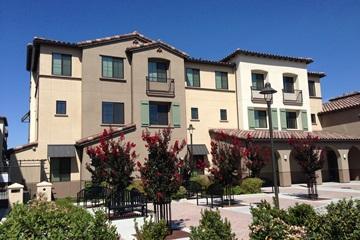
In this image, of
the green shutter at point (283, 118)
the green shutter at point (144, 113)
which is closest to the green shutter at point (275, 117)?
the green shutter at point (283, 118)

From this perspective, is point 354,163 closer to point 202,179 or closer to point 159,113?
point 202,179

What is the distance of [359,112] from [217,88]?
45.9ft

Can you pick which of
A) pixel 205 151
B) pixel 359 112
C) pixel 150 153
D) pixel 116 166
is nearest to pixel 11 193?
pixel 116 166

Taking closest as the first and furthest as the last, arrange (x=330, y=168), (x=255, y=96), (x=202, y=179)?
(x=202, y=179) < (x=255, y=96) < (x=330, y=168)

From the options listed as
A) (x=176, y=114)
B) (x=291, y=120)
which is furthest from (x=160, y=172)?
(x=291, y=120)

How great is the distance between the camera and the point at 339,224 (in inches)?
235

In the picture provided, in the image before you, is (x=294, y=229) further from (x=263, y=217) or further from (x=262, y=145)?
(x=262, y=145)

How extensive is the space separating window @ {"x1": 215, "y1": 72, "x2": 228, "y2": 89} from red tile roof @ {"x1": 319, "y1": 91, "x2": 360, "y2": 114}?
11895 millimetres

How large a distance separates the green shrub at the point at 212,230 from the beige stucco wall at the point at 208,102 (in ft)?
65.9

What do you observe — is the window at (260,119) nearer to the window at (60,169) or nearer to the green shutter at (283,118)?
the green shutter at (283,118)

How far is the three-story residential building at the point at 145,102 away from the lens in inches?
907

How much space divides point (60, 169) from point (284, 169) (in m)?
17.9

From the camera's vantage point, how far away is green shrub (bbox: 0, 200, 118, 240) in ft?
18.8

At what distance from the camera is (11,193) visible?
18062mm
